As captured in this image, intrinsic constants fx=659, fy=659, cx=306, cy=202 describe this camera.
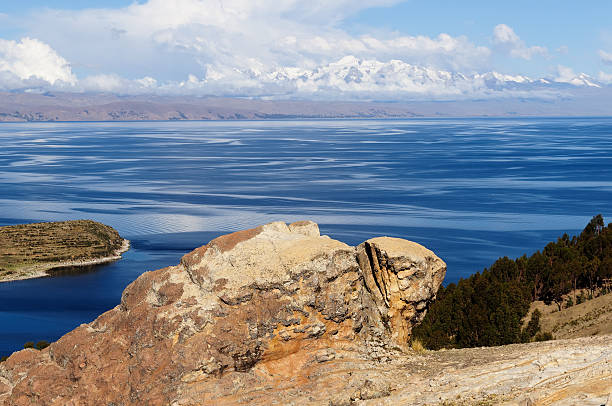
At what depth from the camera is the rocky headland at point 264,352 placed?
17.3m

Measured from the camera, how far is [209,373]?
58.8 ft

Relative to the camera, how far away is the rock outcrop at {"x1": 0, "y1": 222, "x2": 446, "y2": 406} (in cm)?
1784

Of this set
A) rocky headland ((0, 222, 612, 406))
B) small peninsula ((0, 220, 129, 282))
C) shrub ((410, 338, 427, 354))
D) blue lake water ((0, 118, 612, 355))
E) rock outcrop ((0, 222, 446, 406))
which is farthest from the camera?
small peninsula ((0, 220, 129, 282))

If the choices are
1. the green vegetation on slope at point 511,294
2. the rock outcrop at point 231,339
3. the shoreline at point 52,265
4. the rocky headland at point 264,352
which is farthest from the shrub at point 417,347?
the shoreline at point 52,265

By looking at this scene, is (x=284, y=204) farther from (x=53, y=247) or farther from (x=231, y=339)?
(x=231, y=339)

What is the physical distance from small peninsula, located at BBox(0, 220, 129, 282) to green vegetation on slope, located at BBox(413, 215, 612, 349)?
172ft

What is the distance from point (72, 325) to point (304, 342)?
140 ft

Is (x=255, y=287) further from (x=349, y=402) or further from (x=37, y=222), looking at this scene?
(x=37, y=222)

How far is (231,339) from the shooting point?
60.3 feet

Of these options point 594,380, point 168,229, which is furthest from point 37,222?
point 594,380

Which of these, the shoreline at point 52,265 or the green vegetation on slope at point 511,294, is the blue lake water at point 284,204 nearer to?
the shoreline at point 52,265

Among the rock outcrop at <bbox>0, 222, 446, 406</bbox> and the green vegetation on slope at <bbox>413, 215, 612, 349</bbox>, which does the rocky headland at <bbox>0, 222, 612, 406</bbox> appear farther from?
the green vegetation on slope at <bbox>413, 215, 612, 349</bbox>

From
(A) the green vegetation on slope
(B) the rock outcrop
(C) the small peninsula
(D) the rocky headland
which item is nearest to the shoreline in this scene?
(C) the small peninsula

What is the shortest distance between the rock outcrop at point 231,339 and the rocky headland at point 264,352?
0.10ft
